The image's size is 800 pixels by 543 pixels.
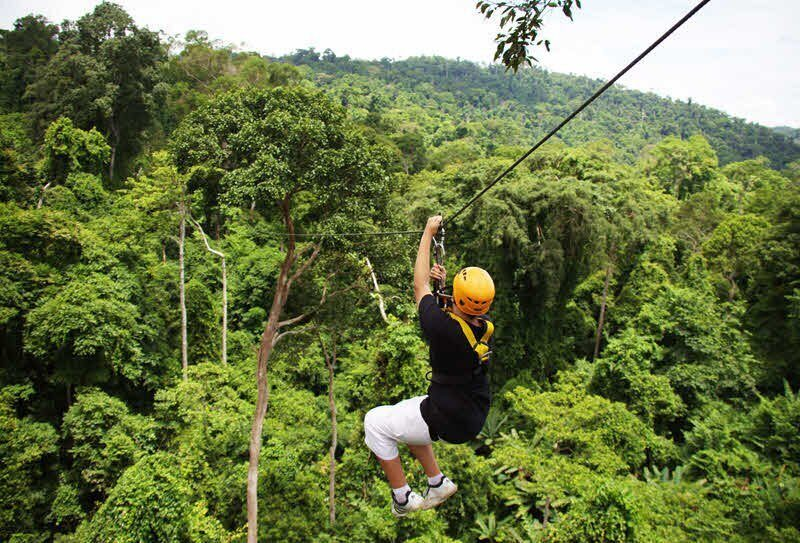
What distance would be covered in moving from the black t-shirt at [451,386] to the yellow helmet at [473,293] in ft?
0.35

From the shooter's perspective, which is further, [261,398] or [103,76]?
[103,76]

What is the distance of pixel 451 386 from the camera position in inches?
96.0

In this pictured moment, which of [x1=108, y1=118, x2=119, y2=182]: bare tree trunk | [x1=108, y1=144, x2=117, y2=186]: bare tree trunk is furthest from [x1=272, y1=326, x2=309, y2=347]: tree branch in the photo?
[x1=108, y1=118, x2=119, y2=182]: bare tree trunk

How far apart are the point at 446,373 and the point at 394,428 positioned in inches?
20.0

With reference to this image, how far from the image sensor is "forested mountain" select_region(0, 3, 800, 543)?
861cm

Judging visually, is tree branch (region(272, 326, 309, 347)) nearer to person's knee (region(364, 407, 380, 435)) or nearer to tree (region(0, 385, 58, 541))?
tree (region(0, 385, 58, 541))

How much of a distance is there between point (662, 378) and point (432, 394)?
43.3 feet

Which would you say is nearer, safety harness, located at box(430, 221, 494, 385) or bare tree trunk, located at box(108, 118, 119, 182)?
safety harness, located at box(430, 221, 494, 385)

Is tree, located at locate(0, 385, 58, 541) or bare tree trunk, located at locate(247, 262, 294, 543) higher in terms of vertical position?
bare tree trunk, located at locate(247, 262, 294, 543)

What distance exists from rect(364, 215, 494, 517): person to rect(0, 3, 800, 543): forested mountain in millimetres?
6051

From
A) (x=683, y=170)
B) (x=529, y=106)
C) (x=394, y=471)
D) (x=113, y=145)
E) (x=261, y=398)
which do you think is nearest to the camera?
(x=394, y=471)

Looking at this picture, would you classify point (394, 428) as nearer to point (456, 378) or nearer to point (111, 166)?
point (456, 378)

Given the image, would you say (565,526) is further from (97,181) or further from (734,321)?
(97,181)

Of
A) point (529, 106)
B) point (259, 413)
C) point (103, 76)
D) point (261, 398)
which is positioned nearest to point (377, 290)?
point (261, 398)
